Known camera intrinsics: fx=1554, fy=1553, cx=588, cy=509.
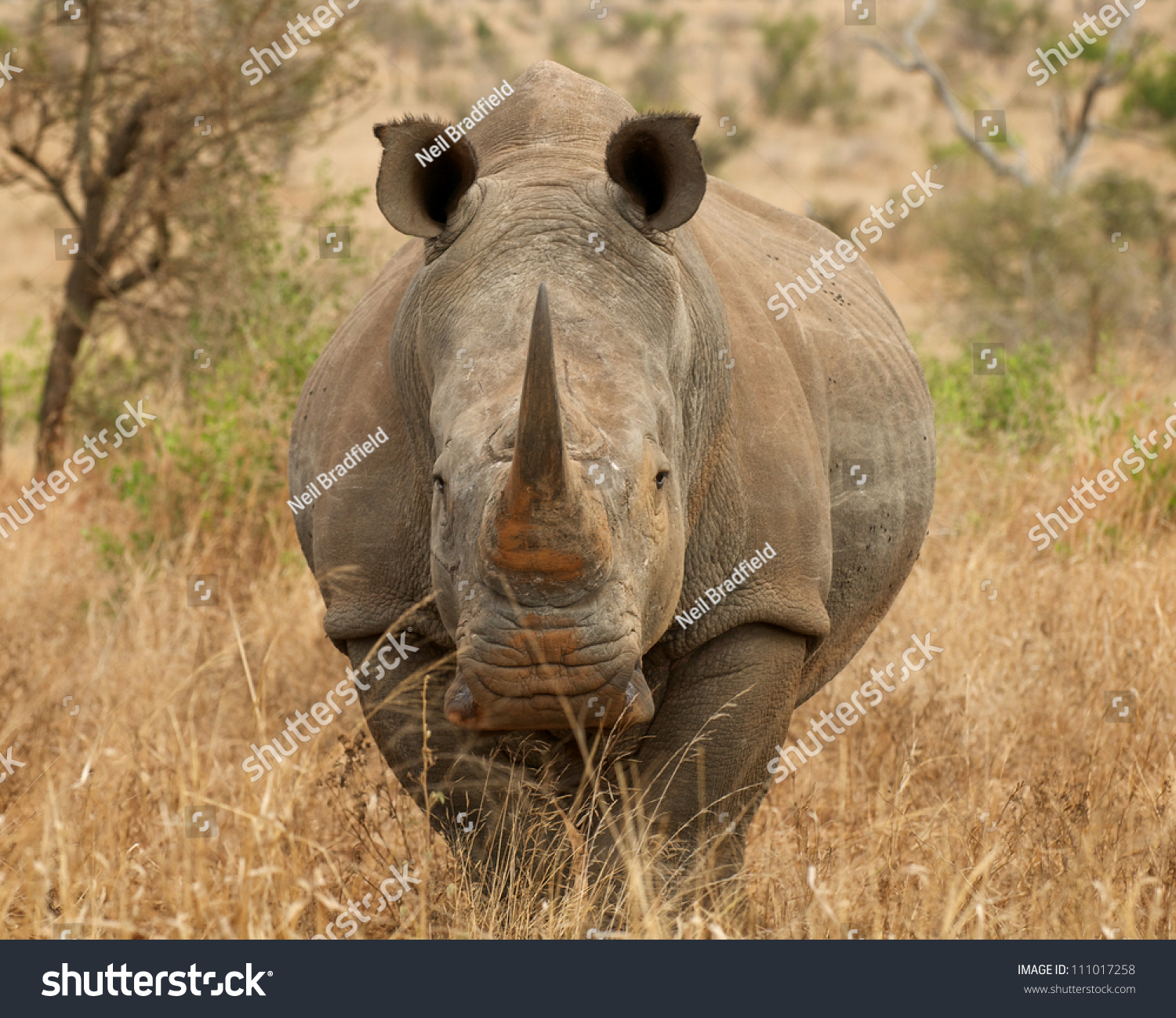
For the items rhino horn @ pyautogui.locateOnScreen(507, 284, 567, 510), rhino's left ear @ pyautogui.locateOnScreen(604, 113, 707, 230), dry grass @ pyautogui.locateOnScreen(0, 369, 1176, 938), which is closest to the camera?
rhino horn @ pyautogui.locateOnScreen(507, 284, 567, 510)

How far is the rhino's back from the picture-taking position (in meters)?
4.21

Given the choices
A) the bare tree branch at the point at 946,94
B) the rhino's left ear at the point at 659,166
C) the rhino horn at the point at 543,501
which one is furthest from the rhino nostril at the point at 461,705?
the bare tree branch at the point at 946,94

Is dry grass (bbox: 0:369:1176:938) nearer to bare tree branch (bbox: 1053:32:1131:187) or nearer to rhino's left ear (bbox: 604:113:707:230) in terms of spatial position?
rhino's left ear (bbox: 604:113:707:230)

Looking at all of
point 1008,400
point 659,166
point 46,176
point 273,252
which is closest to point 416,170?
point 659,166

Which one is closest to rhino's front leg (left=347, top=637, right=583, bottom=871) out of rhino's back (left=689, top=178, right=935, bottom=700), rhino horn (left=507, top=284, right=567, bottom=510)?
rhino's back (left=689, top=178, right=935, bottom=700)

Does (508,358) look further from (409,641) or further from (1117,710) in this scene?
(1117,710)

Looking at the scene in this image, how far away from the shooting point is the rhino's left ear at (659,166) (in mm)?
3529

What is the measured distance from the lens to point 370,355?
4273 mm

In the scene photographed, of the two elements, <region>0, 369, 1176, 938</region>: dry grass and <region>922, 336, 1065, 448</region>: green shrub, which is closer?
<region>0, 369, 1176, 938</region>: dry grass

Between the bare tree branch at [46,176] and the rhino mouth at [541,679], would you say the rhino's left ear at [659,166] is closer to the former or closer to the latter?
the rhino mouth at [541,679]

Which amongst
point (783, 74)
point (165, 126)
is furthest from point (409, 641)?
point (783, 74)

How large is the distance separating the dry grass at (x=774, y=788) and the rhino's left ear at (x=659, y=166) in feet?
4.48

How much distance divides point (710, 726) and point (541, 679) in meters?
1.14

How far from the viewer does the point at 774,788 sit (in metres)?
5.65
